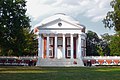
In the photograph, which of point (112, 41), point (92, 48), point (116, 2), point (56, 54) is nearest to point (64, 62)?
point (56, 54)

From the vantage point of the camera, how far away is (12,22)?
48.7 metres

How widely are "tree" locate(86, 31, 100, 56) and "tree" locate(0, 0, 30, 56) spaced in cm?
5926

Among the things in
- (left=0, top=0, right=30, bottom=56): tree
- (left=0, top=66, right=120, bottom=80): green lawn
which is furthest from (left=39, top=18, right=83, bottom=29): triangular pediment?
(left=0, top=66, right=120, bottom=80): green lawn

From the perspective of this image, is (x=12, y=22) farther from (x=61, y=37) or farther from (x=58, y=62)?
(x=61, y=37)

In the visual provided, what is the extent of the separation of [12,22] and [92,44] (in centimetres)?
6923

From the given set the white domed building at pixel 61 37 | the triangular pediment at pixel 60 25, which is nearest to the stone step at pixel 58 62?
the white domed building at pixel 61 37

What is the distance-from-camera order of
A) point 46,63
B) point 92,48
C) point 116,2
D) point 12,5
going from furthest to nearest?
point 92,48 → point 46,63 → point 12,5 → point 116,2

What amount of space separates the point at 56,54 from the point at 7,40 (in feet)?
111

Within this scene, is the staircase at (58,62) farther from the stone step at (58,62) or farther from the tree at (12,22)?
the tree at (12,22)

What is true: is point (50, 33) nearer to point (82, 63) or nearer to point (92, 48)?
point (82, 63)

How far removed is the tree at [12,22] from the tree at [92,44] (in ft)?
194

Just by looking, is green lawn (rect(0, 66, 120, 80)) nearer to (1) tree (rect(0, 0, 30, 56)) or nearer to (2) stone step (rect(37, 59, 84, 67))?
(1) tree (rect(0, 0, 30, 56))

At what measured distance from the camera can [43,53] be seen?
81.8m

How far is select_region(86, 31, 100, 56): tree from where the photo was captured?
108925mm
